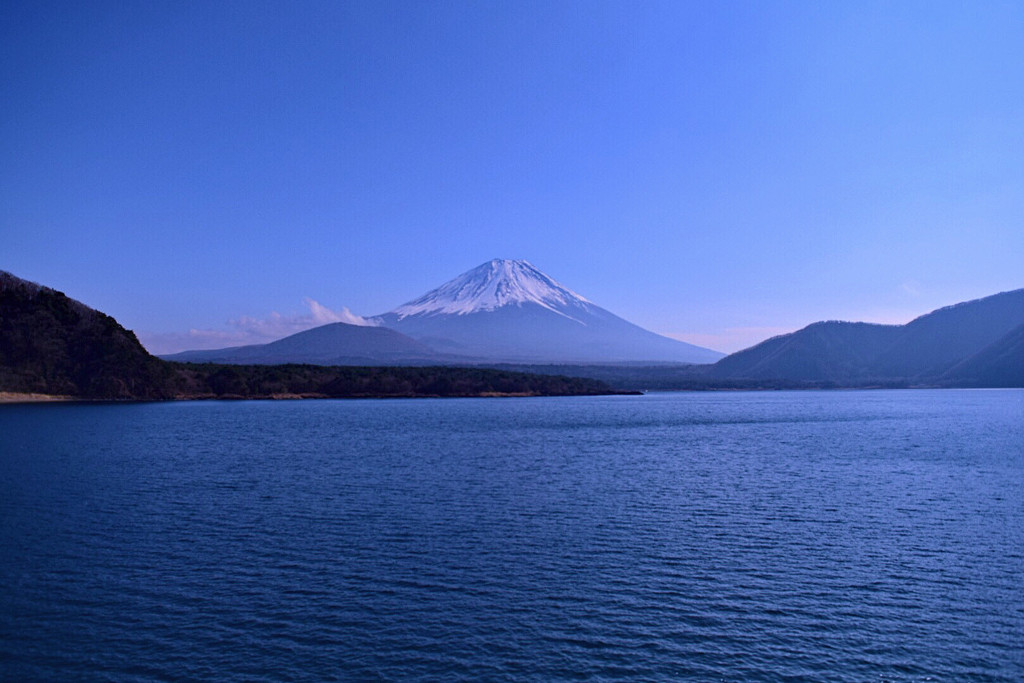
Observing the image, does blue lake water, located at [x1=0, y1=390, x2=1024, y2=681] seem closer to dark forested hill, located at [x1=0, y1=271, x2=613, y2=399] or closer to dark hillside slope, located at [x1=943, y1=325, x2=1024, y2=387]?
dark forested hill, located at [x1=0, y1=271, x2=613, y2=399]

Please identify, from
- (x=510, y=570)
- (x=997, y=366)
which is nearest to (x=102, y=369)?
(x=510, y=570)

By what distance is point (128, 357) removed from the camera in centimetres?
10394

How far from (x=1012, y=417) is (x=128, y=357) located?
108592 millimetres

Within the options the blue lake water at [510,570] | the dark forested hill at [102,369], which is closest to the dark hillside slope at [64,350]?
the dark forested hill at [102,369]

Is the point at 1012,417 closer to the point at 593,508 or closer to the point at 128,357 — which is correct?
the point at 593,508

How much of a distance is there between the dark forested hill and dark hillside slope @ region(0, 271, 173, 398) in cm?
11

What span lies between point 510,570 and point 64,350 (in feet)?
339

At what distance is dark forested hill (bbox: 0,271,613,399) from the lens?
96500 mm

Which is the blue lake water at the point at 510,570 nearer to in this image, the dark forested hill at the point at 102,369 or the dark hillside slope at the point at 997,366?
the dark forested hill at the point at 102,369

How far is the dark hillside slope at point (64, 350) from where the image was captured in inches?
3767

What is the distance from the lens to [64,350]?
328 feet

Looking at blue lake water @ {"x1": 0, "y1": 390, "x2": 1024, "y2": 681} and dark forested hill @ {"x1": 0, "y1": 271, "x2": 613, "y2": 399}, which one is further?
dark forested hill @ {"x1": 0, "y1": 271, "x2": 613, "y2": 399}

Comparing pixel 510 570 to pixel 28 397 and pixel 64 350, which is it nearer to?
pixel 28 397

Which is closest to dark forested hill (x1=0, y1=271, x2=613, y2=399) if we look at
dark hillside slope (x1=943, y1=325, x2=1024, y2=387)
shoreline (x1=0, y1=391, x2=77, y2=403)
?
shoreline (x1=0, y1=391, x2=77, y2=403)
